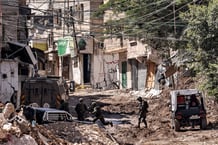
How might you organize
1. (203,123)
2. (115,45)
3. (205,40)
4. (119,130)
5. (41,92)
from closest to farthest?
(205,40), (203,123), (119,130), (41,92), (115,45)

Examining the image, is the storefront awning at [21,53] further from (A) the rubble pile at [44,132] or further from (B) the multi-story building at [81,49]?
(B) the multi-story building at [81,49]

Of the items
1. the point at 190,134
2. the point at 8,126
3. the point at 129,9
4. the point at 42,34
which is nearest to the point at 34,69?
the point at 129,9

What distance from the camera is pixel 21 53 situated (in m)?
30.8

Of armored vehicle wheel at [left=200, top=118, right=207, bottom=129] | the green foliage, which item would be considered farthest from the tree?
armored vehicle wheel at [left=200, top=118, right=207, bottom=129]

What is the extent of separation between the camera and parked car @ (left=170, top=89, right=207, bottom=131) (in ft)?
80.5

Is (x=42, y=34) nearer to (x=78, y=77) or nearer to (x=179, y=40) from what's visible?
(x=78, y=77)

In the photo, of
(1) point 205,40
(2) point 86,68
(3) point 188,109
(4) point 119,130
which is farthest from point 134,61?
(1) point 205,40

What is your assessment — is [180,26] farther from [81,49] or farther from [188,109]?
[81,49]

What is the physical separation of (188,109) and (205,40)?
3.64 meters

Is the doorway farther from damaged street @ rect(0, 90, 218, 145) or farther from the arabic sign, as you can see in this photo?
damaged street @ rect(0, 90, 218, 145)

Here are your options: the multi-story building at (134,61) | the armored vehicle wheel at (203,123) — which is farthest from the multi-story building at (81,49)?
the armored vehicle wheel at (203,123)

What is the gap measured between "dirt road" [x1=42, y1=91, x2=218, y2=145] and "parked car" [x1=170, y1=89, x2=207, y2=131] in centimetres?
38

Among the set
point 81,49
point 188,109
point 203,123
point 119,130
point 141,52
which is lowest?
point 119,130

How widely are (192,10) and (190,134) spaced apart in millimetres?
5197
